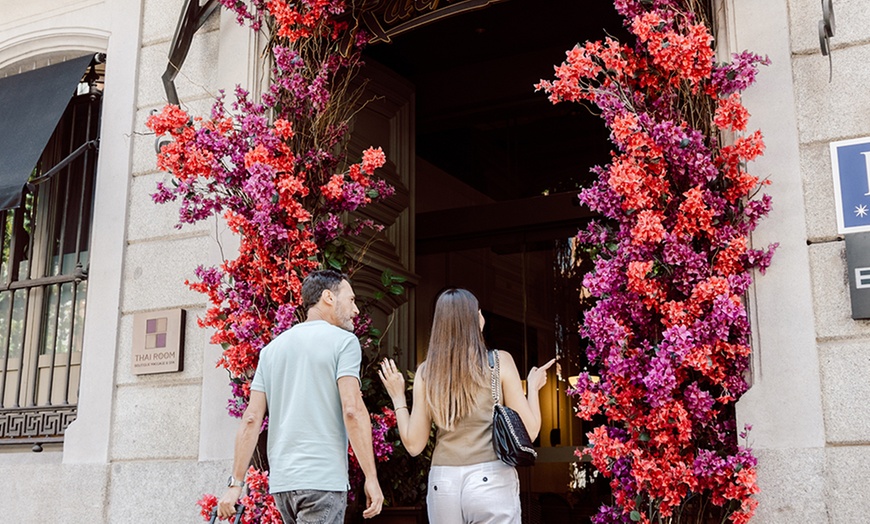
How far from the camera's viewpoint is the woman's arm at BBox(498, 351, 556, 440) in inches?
177

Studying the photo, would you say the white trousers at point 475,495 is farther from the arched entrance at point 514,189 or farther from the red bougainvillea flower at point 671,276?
the arched entrance at point 514,189

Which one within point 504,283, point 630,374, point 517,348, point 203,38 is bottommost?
point 630,374

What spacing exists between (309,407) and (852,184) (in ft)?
9.01

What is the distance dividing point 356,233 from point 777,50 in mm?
2671

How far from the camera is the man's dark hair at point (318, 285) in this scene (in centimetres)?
465

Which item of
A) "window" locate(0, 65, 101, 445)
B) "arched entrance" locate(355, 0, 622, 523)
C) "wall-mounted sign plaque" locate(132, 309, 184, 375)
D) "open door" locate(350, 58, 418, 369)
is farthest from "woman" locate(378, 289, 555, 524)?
"arched entrance" locate(355, 0, 622, 523)

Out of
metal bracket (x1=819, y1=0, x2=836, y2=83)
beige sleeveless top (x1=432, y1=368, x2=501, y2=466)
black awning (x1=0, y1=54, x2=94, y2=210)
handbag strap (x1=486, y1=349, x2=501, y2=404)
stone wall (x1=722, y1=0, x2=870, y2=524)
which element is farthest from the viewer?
black awning (x1=0, y1=54, x2=94, y2=210)

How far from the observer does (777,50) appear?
512 cm

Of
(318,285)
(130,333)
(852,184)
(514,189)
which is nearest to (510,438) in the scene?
(318,285)

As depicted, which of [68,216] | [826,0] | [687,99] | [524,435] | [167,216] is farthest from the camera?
[68,216]

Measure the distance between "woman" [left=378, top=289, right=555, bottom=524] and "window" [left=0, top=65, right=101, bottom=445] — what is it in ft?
11.9

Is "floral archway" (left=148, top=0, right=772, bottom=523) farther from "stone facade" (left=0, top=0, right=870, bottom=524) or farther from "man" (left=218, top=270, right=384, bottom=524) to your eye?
"man" (left=218, top=270, right=384, bottom=524)

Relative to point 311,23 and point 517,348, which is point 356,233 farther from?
point 517,348

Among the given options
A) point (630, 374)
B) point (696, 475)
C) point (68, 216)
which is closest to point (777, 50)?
point (630, 374)
